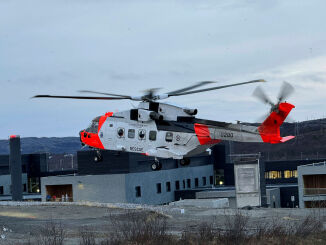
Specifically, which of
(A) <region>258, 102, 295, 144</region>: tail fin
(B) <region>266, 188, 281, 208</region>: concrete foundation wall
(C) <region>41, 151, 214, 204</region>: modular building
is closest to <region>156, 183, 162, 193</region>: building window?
(C) <region>41, 151, 214, 204</region>: modular building

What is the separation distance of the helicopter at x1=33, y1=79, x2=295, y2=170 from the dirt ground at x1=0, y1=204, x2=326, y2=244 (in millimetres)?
4582

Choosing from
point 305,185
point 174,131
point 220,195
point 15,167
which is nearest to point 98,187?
point 15,167

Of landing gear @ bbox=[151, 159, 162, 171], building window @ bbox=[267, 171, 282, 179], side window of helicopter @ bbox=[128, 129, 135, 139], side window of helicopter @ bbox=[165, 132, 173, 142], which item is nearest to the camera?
landing gear @ bbox=[151, 159, 162, 171]

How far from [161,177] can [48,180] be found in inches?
639

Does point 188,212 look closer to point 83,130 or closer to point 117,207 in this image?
point 117,207

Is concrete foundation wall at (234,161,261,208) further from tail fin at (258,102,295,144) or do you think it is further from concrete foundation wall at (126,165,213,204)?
tail fin at (258,102,295,144)

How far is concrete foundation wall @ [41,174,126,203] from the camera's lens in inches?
3226

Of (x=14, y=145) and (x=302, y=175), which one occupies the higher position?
(x=14, y=145)

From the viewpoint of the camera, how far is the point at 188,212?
5150 cm

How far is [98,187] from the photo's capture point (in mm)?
83875

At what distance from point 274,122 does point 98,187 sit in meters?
56.7

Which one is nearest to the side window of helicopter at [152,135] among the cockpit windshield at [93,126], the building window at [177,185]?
the cockpit windshield at [93,126]

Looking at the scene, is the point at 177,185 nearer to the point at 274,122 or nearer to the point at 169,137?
the point at 169,137

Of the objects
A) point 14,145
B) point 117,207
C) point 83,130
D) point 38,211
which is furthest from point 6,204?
point 14,145
